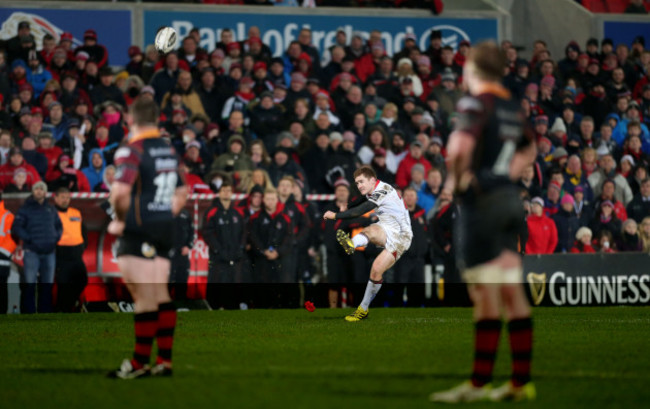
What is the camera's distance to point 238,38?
83.1ft

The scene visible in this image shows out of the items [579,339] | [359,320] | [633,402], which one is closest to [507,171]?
[633,402]

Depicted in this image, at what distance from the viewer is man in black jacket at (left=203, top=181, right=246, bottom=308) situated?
63.4 ft

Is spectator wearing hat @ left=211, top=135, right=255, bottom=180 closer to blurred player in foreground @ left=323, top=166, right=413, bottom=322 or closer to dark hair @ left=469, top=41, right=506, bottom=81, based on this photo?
blurred player in foreground @ left=323, top=166, right=413, bottom=322

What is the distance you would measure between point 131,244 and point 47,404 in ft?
5.73

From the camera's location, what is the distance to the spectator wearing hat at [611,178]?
898 inches

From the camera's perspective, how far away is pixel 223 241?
63.6ft

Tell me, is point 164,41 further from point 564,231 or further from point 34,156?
point 564,231

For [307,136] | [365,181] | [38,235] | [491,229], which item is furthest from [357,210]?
[491,229]

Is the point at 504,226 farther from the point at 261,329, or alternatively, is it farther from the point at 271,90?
the point at 271,90

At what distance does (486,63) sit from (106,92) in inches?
581

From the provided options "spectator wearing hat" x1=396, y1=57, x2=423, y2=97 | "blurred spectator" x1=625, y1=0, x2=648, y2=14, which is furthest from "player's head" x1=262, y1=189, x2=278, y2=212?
"blurred spectator" x1=625, y1=0, x2=648, y2=14

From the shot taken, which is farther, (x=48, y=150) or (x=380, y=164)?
(x=380, y=164)

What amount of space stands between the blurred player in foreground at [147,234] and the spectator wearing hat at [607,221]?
14196 mm

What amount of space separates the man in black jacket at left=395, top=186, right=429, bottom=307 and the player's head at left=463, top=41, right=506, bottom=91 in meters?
12.4
